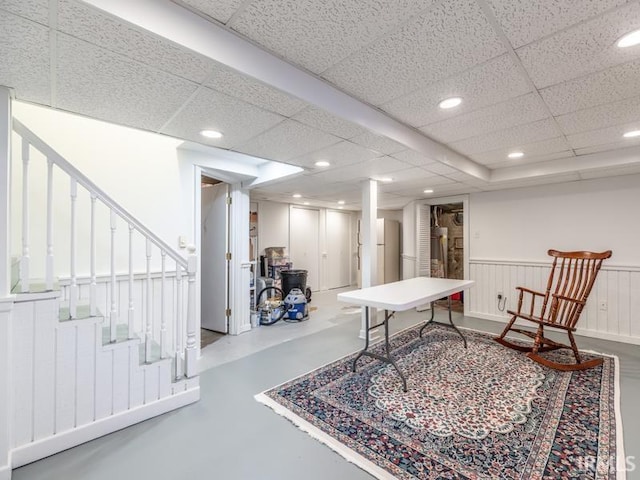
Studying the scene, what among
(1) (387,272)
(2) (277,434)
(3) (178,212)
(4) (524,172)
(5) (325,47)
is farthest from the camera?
(1) (387,272)

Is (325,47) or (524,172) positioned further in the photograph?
(524,172)

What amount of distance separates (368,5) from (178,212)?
8.81ft

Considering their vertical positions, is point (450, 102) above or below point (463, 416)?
above

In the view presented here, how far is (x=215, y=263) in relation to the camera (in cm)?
419

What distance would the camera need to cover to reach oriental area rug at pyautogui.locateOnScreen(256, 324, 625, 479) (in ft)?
5.44

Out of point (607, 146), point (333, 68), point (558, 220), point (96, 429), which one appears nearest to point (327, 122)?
point (333, 68)

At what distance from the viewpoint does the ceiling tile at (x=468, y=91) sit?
65.3 inches

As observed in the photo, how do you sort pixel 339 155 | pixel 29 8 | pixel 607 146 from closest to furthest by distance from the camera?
pixel 29 8, pixel 339 155, pixel 607 146

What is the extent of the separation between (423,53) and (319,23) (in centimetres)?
56

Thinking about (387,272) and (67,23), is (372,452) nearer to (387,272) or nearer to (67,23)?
(67,23)

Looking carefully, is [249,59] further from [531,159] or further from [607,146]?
[607,146]

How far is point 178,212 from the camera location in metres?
3.17

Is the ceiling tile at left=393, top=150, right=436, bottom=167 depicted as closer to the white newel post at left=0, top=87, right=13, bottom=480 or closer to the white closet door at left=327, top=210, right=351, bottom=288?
the white newel post at left=0, top=87, right=13, bottom=480

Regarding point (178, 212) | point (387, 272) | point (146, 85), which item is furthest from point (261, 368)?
point (387, 272)
